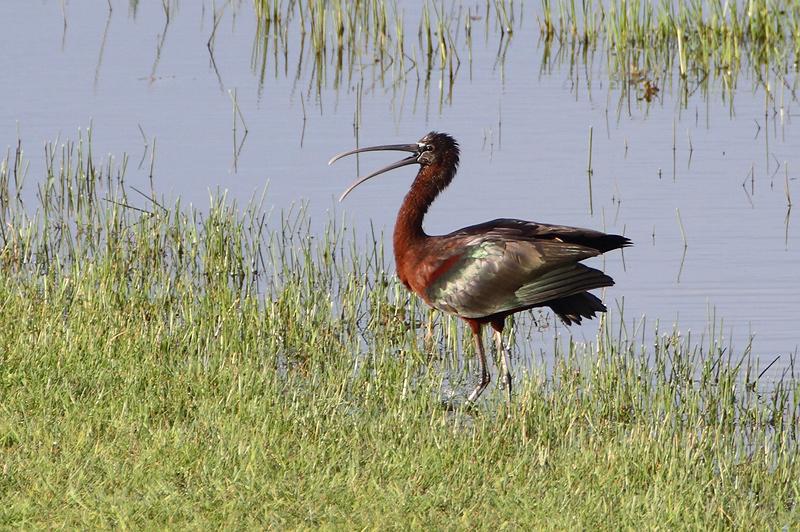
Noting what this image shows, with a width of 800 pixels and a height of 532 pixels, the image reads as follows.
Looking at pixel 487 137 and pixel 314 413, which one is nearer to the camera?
pixel 314 413

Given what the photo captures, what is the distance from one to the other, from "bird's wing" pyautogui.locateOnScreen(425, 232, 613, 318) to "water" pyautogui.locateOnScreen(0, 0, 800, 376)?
1.26 meters

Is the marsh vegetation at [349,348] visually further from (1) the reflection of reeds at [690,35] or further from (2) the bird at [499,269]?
(2) the bird at [499,269]

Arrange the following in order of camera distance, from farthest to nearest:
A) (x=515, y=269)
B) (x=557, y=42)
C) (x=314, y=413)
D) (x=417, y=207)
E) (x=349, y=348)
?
1. (x=557, y=42)
2. (x=417, y=207)
3. (x=349, y=348)
4. (x=515, y=269)
5. (x=314, y=413)

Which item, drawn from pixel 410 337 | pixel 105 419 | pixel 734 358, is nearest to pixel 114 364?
pixel 105 419

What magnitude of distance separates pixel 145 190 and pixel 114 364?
4.47m

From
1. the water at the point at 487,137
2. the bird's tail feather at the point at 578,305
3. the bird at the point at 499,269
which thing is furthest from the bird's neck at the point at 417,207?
the water at the point at 487,137

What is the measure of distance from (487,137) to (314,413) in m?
6.70

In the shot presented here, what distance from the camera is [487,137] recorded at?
41.1 ft

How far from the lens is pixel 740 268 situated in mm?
9617

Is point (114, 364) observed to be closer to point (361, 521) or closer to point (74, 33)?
point (361, 521)

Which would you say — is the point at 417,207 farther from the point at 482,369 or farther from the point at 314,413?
the point at 314,413

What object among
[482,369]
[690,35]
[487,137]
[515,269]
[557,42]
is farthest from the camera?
[557,42]

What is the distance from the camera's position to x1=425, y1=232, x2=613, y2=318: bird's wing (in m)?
7.21

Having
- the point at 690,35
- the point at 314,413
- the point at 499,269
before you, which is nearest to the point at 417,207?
the point at 499,269
